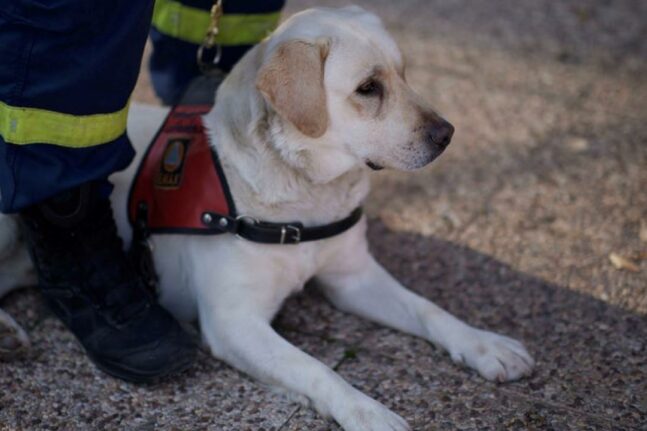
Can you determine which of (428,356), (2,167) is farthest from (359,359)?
(2,167)

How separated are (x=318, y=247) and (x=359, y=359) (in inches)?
16.1

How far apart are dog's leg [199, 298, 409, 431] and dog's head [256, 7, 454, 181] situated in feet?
1.99

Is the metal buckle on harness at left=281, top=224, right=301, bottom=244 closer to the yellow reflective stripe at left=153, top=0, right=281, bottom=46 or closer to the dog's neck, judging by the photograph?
the dog's neck

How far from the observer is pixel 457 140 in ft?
14.3

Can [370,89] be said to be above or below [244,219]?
above

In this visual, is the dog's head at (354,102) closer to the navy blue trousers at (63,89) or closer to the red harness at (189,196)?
the red harness at (189,196)

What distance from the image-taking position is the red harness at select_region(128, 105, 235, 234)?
272 centimetres

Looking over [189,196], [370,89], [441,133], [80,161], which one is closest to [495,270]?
[441,133]

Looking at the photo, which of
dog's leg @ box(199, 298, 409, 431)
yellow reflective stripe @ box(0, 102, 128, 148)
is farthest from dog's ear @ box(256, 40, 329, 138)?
dog's leg @ box(199, 298, 409, 431)

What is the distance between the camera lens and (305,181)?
2705 millimetres

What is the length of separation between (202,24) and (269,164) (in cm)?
96

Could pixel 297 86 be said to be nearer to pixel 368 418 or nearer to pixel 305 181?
pixel 305 181

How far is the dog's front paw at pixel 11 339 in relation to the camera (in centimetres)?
265

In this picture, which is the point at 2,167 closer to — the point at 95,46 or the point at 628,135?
the point at 95,46
